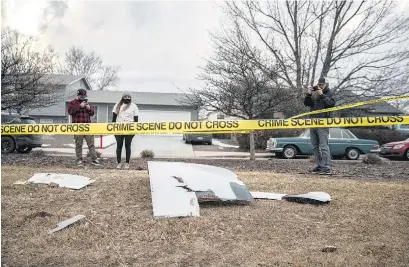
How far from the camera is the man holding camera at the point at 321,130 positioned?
7074 mm

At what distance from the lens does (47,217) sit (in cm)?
369

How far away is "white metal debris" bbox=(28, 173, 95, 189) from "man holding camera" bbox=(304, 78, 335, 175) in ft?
13.6

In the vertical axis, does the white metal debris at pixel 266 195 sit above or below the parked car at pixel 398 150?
below

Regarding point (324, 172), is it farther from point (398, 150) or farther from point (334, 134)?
point (398, 150)

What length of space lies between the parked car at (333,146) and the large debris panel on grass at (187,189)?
1142 centimetres

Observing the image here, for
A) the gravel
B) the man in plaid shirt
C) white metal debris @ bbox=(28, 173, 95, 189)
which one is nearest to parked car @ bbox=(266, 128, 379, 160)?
the gravel

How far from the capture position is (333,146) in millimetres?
16266

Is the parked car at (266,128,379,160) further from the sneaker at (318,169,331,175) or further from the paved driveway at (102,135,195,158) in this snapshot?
the sneaker at (318,169,331,175)

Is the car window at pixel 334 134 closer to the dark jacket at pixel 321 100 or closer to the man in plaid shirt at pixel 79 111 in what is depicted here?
the dark jacket at pixel 321 100

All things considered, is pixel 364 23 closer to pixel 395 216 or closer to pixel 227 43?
pixel 227 43

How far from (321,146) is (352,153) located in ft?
33.1

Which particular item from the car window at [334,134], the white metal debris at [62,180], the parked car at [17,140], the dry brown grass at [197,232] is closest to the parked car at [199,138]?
the car window at [334,134]

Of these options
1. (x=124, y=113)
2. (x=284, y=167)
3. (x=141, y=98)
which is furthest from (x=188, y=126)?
(x=141, y=98)

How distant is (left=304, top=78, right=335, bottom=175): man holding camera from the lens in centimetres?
707
